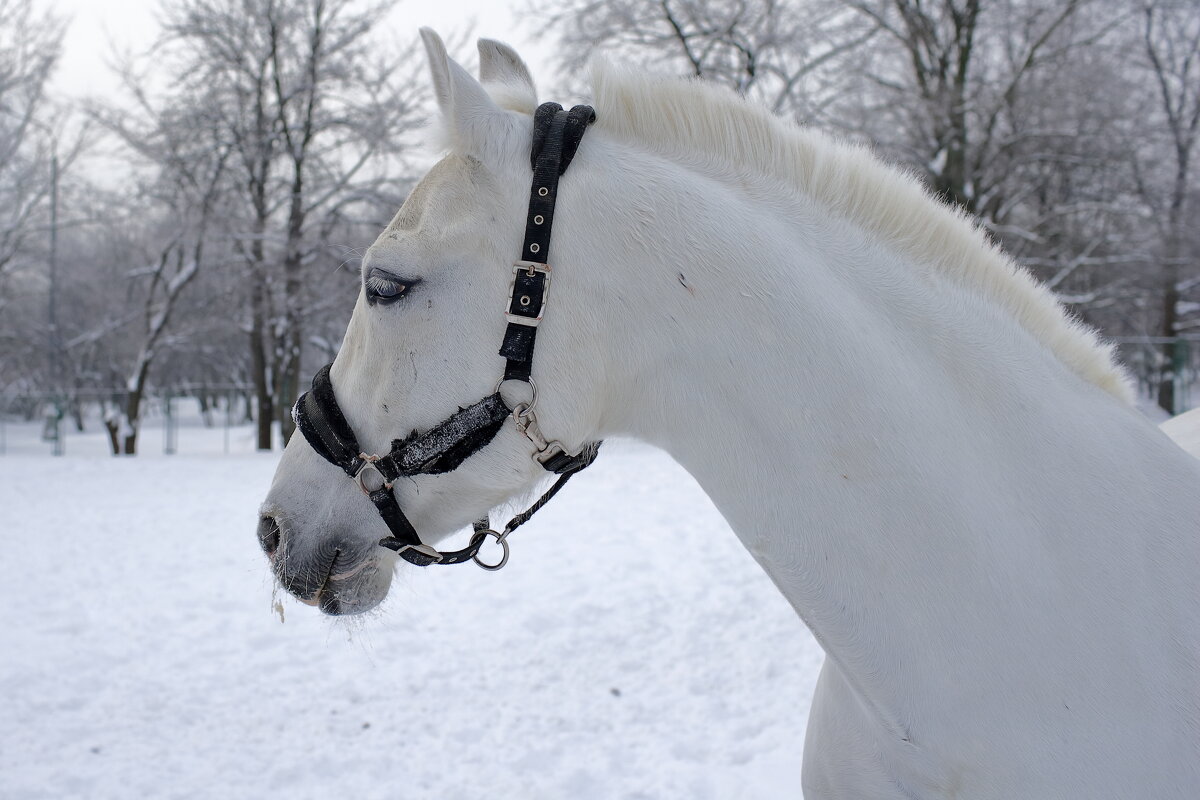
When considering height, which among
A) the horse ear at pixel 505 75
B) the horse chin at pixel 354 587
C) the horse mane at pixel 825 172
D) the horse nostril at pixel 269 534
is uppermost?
the horse ear at pixel 505 75

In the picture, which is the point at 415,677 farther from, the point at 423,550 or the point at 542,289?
the point at 542,289

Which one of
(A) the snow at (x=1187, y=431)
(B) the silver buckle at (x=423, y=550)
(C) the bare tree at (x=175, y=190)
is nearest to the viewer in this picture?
(B) the silver buckle at (x=423, y=550)

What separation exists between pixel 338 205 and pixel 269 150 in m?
1.82

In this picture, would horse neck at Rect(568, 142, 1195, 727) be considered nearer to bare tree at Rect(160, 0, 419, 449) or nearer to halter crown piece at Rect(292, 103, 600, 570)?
halter crown piece at Rect(292, 103, 600, 570)

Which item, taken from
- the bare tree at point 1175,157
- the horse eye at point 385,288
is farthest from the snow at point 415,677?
the bare tree at point 1175,157

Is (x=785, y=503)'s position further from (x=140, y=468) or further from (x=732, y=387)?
(x=140, y=468)

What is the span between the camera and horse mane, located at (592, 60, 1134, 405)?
1.37m

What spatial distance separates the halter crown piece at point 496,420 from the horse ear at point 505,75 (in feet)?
0.52

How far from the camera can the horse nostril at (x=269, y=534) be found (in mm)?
1474

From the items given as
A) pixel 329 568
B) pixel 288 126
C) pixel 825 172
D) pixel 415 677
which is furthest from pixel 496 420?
pixel 288 126

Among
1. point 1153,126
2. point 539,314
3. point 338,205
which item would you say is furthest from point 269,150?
point 1153,126

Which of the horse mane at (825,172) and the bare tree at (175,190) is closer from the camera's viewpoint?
the horse mane at (825,172)

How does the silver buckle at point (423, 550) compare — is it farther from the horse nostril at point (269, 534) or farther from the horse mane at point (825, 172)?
the horse mane at point (825, 172)

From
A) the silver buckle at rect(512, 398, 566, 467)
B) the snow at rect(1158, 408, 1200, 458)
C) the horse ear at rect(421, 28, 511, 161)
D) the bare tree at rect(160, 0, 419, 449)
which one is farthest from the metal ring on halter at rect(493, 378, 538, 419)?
the bare tree at rect(160, 0, 419, 449)
